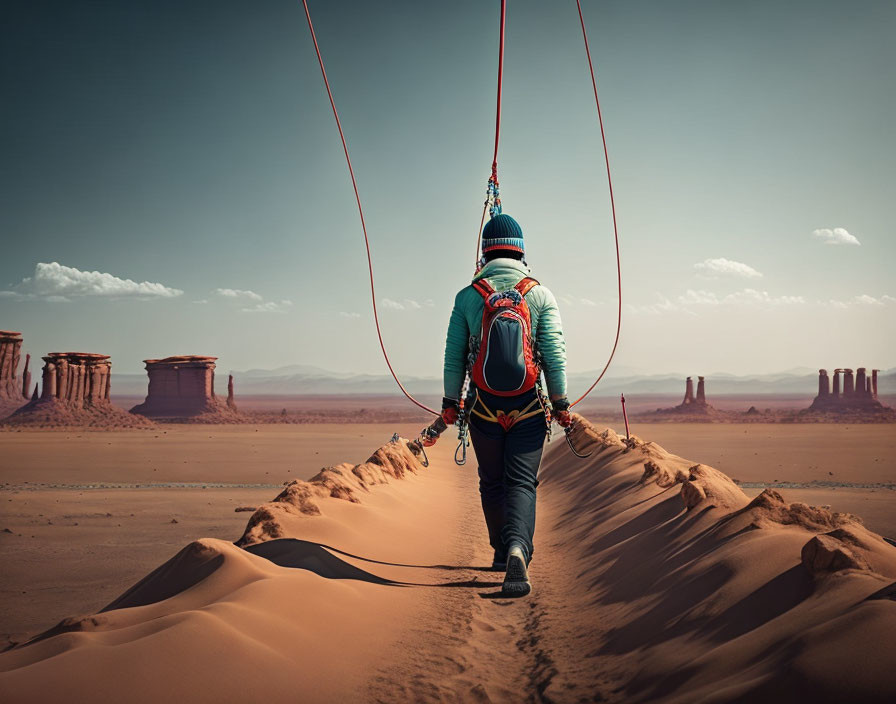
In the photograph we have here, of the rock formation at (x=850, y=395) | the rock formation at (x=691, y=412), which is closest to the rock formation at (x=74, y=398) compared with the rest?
the rock formation at (x=691, y=412)

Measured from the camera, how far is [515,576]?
5141mm

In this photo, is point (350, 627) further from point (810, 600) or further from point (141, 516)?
point (141, 516)

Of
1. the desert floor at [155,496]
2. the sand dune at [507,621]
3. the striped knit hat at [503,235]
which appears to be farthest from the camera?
the desert floor at [155,496]

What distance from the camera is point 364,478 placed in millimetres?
10000

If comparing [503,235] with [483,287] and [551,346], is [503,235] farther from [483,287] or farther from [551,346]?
[551,346]

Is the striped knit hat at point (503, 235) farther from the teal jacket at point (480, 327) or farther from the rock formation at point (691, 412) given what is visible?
the rock formation at point (691, 412)

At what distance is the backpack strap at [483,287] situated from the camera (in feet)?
18.7

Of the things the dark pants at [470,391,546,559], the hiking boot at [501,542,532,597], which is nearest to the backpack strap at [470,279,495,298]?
the dark pants at [470,391,546,559]

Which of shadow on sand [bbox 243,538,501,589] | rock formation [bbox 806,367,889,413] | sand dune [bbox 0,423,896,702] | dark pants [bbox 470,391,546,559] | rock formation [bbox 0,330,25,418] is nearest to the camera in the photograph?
sand dune [bbox 0,423,896,702]

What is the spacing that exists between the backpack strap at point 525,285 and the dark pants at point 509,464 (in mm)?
857

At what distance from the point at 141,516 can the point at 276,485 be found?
6.10 meters

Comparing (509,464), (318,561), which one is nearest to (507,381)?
(509,464)

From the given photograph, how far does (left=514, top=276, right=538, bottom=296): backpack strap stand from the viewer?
571 centimetres

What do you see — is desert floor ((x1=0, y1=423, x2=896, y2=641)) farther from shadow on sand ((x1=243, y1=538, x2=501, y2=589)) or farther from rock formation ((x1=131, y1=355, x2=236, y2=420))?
rock formation ((x1=131, y1=355, x2=236, y2=420))
